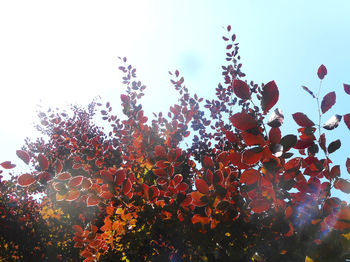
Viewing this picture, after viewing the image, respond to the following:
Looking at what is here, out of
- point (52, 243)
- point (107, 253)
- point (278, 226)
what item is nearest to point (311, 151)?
point (278, 226)

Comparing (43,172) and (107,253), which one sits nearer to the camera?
(43,172)

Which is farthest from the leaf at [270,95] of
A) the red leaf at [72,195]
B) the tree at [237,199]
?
the red leaf at [72,195]

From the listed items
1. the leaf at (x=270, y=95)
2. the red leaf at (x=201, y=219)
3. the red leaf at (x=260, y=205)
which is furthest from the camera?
the red leaf at (x=201, y=219)

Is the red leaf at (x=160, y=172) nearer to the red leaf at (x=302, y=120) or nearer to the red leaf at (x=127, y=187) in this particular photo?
the red leaf at (x=127, y=187)

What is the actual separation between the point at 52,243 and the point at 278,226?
875 cm

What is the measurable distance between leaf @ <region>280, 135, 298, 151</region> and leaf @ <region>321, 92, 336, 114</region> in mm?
245

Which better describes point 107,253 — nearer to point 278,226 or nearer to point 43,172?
point 43,172

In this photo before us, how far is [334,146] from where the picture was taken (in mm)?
1275

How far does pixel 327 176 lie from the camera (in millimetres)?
1342

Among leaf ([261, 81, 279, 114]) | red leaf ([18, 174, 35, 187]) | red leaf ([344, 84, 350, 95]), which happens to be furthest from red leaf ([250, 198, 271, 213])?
red leaf ([18, 174, 35, 187])

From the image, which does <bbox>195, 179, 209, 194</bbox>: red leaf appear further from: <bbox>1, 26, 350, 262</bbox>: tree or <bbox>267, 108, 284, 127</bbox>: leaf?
<bbox>267, 108, 284, 127</bbox>: leaf

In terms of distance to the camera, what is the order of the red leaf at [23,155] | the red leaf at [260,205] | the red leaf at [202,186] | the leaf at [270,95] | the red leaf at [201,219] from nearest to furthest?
the leaf at [270,95] < the red leaf at [260,205] < the red leaf at [202,186] < the red leaf at [201,219] < the red leaf at [23,155]

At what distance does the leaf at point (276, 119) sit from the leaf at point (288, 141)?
14cm

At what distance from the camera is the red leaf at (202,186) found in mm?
1457
